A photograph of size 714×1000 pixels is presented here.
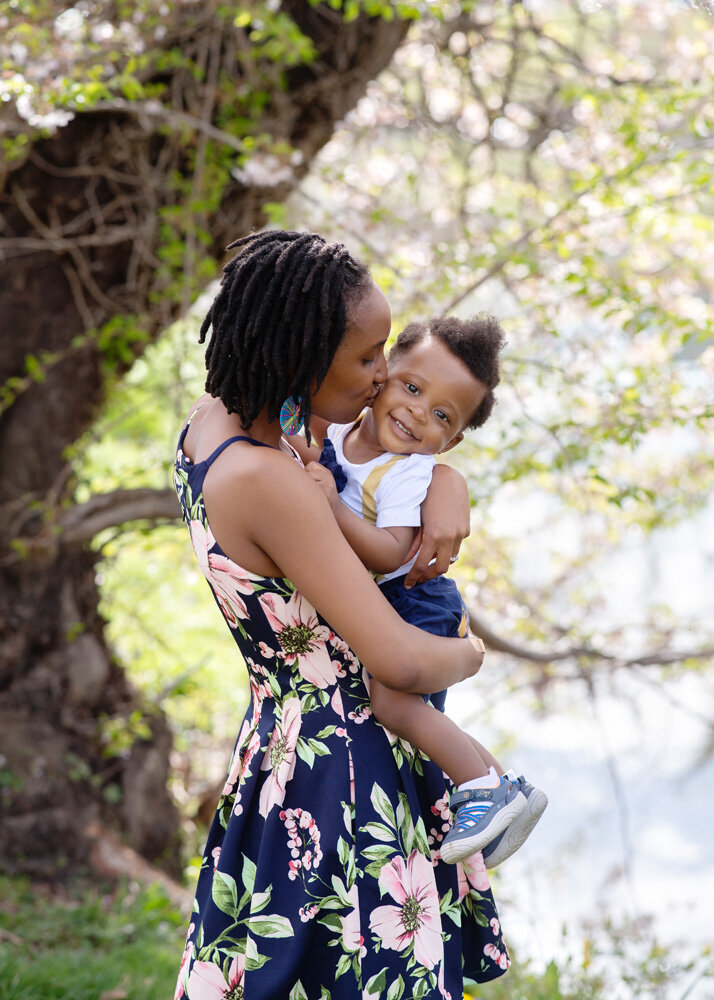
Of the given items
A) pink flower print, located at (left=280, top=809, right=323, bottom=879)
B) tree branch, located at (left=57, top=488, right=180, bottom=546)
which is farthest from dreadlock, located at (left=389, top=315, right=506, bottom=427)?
tree branch, located at (left=57, top=488, right=180, bottom=546)

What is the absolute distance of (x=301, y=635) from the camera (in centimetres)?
153

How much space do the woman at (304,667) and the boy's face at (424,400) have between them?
21 centimetres

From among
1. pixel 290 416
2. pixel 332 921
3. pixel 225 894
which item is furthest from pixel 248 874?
pixel 290 416

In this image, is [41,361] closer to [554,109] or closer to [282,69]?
[282,69]

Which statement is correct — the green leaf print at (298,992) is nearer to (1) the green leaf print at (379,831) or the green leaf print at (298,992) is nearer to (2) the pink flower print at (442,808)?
(1) the green leaf print at (379,831)

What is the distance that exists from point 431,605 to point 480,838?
14.8 inches

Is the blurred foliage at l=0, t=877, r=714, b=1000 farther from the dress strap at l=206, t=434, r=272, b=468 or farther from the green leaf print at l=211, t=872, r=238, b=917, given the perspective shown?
the dress strap at l=206, t=434, r=272, b=468

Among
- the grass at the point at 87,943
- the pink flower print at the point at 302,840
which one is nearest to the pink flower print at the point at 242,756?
the pink flower print at the point at 302,840

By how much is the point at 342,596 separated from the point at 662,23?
222 inches

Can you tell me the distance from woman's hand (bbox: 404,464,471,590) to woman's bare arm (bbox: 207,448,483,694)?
19 centimetres

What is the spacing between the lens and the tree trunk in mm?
3721

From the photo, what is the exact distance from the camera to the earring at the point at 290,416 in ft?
4.90

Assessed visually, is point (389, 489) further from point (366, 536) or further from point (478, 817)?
point (478, 817)

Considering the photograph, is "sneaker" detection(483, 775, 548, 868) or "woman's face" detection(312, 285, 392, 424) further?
"sneaker" detection(483, 775, 548, 868)
